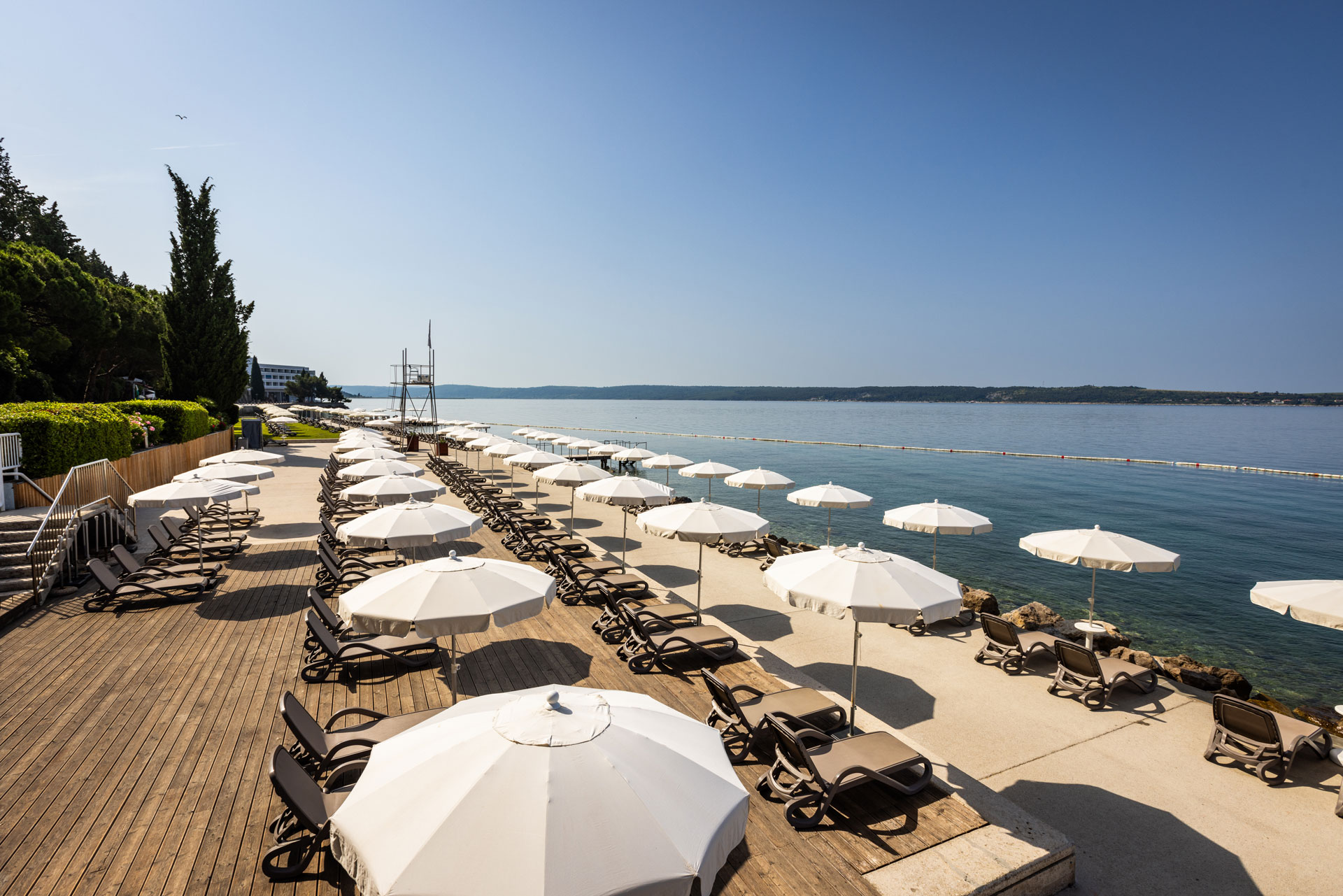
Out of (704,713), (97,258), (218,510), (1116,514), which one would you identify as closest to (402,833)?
(704,713)

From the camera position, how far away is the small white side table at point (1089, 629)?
10.0 m

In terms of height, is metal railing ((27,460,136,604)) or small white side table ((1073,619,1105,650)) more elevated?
metal railing ((27,460,136,604))

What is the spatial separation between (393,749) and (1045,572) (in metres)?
23.1

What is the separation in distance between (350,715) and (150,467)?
58.5ft

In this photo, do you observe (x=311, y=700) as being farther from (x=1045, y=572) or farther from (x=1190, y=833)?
(x=1045, y=572)

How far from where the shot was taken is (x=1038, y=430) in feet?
369

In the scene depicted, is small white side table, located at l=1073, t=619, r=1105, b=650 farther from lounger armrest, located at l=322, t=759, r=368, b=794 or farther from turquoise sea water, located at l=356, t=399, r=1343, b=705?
lounger armrest, located at l=322, t=759, r=368, b=794

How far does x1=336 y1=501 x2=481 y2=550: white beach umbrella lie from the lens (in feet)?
27.0

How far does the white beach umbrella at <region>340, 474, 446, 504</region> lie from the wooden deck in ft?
8.84

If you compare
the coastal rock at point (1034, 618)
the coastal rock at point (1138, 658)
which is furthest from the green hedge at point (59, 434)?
the coastal rock at point (1138, 658)

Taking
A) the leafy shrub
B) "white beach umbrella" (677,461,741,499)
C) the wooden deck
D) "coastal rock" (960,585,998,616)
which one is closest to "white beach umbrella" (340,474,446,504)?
the wooden deck

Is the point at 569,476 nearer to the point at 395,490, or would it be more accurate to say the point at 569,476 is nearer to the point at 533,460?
the point at 533,460

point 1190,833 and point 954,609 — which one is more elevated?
point 954,609

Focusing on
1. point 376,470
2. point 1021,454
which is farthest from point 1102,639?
point 1021,454
